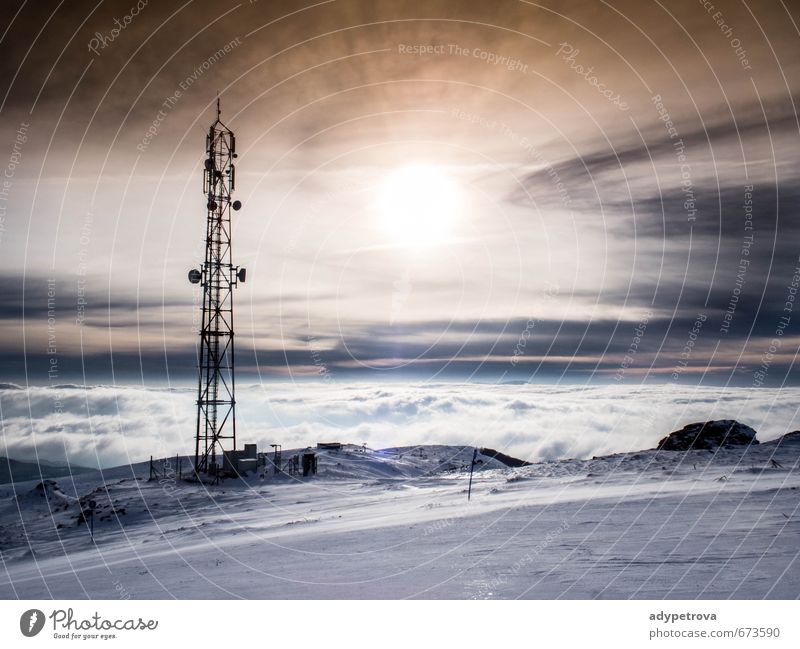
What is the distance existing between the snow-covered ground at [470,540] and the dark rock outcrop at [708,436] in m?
4.32

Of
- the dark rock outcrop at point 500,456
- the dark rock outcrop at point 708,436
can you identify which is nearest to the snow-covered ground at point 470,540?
the dark rock outcrop at point 708,436

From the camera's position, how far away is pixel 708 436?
25.8 meters

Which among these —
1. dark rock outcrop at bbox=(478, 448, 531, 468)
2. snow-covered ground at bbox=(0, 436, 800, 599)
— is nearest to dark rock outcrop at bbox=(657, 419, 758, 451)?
snow-covered ground at bbox=(0, 436, 800, 599)

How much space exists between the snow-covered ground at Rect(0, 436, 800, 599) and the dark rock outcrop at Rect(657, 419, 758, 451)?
432 cm

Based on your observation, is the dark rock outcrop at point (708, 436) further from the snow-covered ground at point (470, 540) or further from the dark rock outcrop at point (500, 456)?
the dark rock outcrop at point (500, 456)

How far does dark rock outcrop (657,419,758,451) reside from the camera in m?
25.0

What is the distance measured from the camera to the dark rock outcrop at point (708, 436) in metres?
25.0

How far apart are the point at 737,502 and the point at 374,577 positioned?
300 inches

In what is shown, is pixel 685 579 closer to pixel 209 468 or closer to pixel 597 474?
pixel 597 474

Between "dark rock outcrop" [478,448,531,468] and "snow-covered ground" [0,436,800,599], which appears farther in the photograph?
"dark rock outcrop" [478,448,531,468]

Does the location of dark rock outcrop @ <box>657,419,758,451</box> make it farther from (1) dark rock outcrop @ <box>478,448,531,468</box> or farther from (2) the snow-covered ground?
(1) dark rock outcrop @ <box>478,448,531,468</box>

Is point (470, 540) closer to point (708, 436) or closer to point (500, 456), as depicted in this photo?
point (708, 436)
